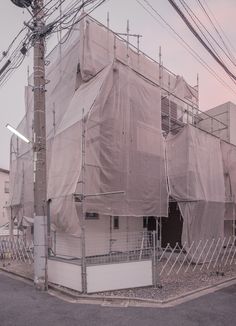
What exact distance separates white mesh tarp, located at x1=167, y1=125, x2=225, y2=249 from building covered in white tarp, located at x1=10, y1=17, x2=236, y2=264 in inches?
Answer: 1.5

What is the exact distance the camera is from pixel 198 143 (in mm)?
14898

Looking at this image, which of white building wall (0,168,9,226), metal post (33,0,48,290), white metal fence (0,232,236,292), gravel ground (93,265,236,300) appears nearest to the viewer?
gravel ground (93,265,236,300)

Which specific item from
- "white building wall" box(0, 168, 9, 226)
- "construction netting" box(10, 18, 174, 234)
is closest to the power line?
"construction netting" box(10, 18, 174, 234)

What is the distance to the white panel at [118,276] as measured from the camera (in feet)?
29.1

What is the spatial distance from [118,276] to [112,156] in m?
3.86

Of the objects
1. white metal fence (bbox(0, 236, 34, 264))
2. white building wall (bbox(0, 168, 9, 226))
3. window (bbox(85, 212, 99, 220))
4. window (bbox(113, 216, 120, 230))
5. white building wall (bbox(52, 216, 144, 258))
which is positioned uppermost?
white building wall (bbox(0, 168, 9, 226))

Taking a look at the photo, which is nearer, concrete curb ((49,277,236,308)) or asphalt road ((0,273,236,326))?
asphalt road ((0,273,236,326))

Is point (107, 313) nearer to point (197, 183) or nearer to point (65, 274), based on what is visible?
point (65, 274)

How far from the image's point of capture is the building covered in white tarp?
35.7 feet

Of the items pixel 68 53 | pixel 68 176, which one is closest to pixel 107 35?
pixel 68 53

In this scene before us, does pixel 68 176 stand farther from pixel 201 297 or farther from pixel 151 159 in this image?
pixel 201 297

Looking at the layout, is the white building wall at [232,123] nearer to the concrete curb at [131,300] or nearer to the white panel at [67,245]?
the white panel at [67,245]

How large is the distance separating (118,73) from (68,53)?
295 cm

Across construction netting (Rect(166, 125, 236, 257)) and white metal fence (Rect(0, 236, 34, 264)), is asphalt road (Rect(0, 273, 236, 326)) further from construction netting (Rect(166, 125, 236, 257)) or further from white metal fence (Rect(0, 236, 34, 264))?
white metal fence (Rect(0, 236, 34, 264))
